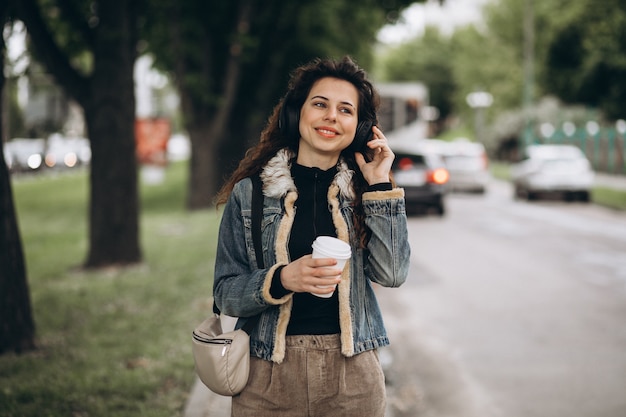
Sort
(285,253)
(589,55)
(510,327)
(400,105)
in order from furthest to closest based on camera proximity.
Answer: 1. (589,55)
2. (400,105)
3. (510,327)
4. (285,253)

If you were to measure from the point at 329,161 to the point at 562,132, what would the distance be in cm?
4027

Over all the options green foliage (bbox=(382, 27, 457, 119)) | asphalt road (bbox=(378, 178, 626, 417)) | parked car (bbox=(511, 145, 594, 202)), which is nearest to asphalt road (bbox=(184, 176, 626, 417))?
asphalt road (bbox=(378, 178, 626, 417))

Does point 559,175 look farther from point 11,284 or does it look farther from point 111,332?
point 11,284

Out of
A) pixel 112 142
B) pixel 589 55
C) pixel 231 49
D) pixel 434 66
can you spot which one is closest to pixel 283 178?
pixel 112 142

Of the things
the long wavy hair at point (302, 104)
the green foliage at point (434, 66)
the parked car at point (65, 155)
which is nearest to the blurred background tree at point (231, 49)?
the long wavy hair at point (302, 104)

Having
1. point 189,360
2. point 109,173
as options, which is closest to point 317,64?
point 189,360

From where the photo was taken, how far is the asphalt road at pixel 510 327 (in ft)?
17.8

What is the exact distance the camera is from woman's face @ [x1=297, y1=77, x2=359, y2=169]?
7.99ft

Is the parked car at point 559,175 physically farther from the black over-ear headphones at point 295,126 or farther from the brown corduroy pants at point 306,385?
the brown corduroy pants at point 306,385

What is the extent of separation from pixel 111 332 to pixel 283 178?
4651mm

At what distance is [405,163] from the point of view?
59.5 ft

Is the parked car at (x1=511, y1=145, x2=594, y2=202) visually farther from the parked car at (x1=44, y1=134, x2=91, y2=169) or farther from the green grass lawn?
the parked car at (x1=44, y1=134, x2=91, y2=169)

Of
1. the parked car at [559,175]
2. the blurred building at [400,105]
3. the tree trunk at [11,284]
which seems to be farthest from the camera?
the blurred building at [400,105]

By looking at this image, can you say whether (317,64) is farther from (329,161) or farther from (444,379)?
(444,379)
